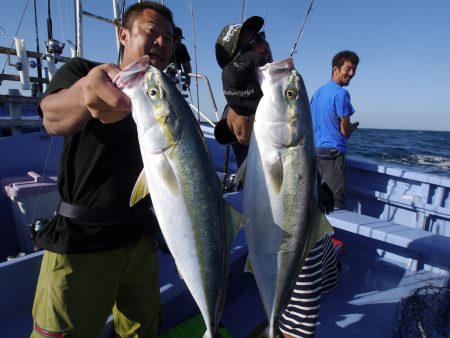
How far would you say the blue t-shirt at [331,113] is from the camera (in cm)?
469

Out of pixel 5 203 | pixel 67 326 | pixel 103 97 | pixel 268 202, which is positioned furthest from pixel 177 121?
pixel 5 203

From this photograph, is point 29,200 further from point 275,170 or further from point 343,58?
point 343,58

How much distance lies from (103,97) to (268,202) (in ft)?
2.82

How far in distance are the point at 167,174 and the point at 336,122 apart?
3.98 meters

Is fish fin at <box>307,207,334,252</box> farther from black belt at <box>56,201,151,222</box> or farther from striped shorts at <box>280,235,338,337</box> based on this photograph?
black belt at <box>56,201,151,222</box>

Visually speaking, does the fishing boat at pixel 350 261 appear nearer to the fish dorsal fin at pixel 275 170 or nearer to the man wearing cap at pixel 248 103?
the man wearing cap at pixel 248 103

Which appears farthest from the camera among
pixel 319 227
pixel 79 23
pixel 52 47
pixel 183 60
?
pixel 52 47

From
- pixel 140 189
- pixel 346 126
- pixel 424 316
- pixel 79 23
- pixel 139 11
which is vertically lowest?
pixel 424 316

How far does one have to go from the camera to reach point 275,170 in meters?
1.47

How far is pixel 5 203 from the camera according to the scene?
4.07 meters

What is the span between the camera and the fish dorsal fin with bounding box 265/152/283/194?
1.47 metres

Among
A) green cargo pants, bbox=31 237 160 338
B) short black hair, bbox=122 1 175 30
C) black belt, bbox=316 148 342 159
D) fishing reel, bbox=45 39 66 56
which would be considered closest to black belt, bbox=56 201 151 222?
green cargo pants, bbox=31 237 160 338

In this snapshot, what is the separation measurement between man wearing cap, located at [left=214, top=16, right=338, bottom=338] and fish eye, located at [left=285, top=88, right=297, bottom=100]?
17cm

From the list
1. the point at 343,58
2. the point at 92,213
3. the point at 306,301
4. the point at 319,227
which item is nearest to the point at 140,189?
the point at 92,213
